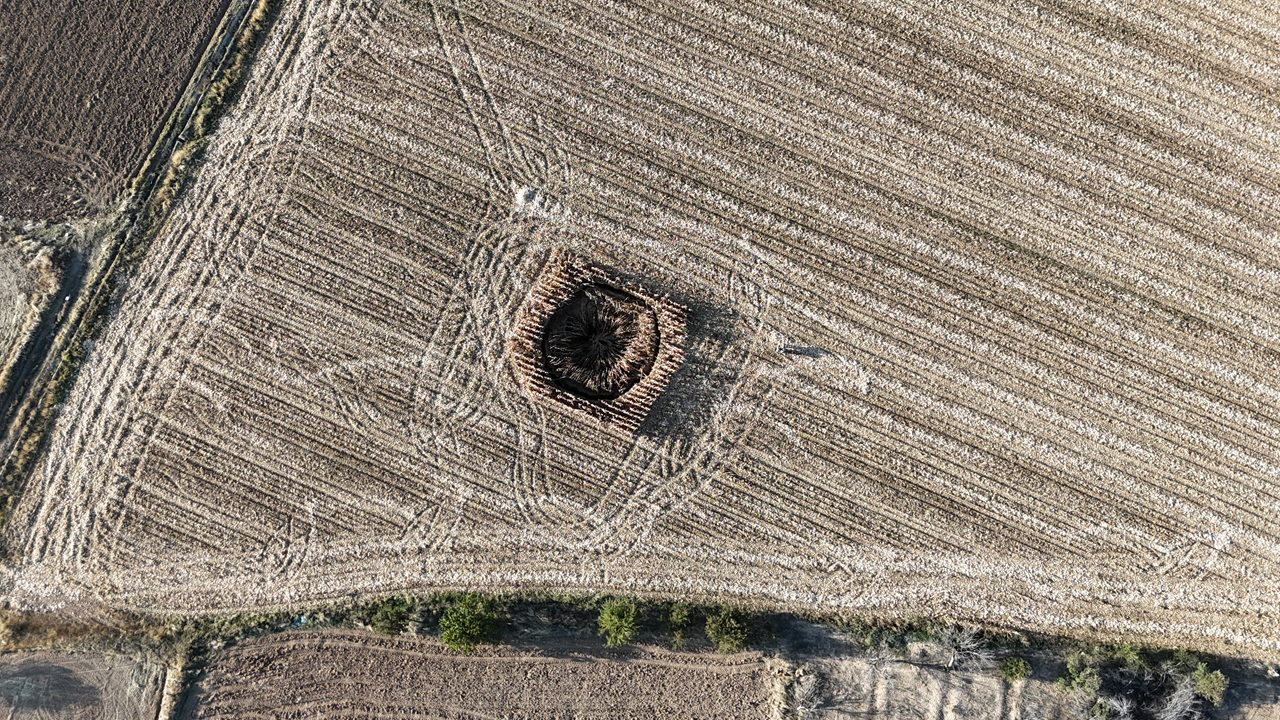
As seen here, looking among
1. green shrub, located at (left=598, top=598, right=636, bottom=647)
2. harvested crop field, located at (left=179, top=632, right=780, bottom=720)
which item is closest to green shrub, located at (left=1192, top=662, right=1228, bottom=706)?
harvested crop field, located at (left=179, top=632, right=780, bottom=720)

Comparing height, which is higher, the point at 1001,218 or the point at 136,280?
the point at 1001,218

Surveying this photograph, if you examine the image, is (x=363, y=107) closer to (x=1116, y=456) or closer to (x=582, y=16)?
(x=582, y=16)

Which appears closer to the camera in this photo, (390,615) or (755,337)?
(390,615)

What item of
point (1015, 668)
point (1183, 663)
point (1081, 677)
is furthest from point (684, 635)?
point (1183, 663)

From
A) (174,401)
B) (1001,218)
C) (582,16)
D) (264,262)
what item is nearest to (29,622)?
(174,401)

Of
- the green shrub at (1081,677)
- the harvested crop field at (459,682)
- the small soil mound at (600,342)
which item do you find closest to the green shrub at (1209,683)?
the green shrub at (1081,677)

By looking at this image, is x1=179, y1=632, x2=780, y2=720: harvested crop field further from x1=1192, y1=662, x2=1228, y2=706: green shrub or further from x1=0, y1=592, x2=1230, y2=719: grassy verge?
x1=1192, y1=662, x2=1228, y2=706: green shrub

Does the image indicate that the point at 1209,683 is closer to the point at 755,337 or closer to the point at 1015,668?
the point at 1015,668
